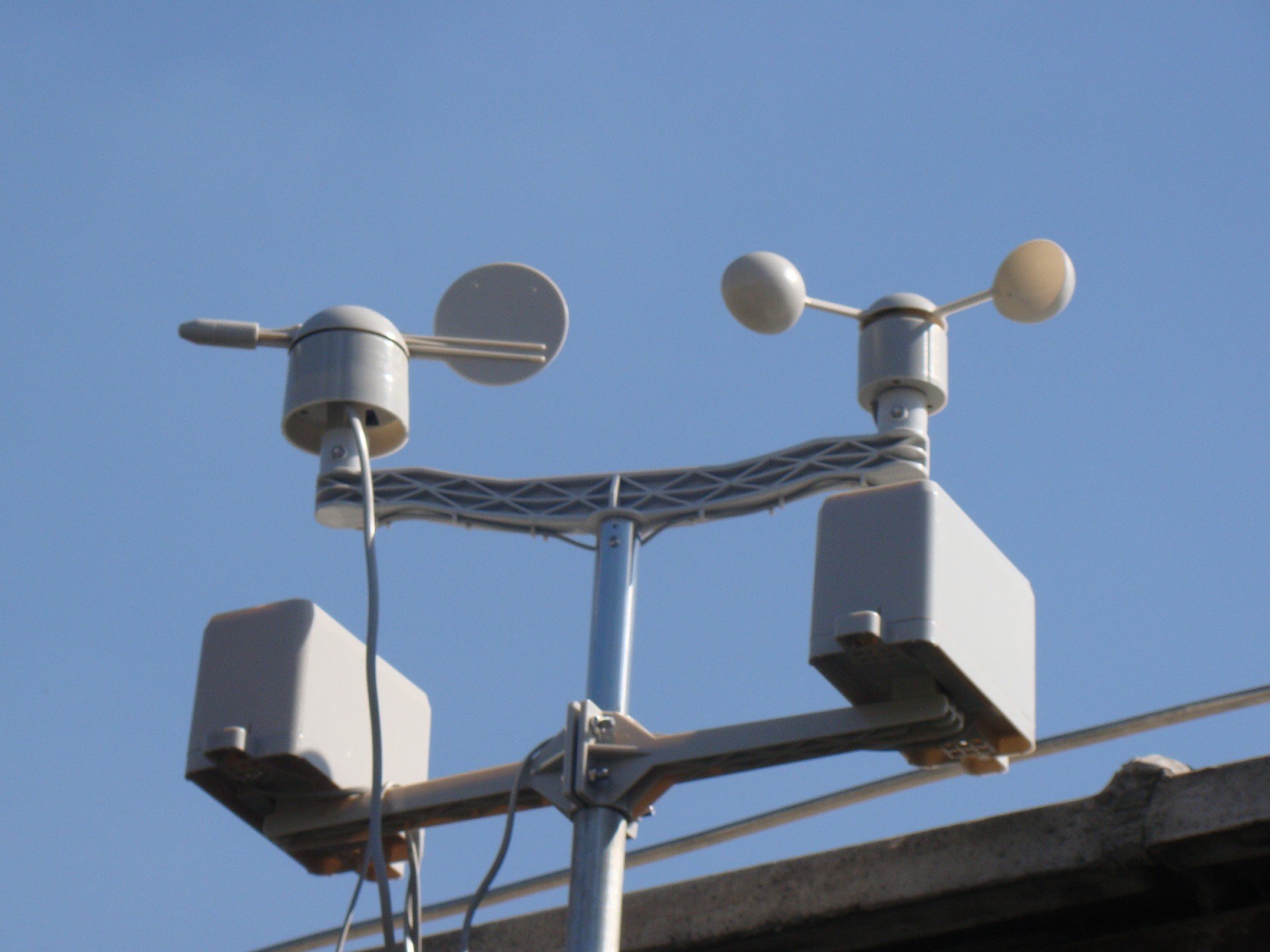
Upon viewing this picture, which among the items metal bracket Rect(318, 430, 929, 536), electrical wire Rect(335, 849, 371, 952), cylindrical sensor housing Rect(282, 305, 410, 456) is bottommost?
electrical wire Rect(335, 849, 371, 952)

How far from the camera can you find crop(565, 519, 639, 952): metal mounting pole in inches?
110

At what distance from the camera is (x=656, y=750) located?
2.95m

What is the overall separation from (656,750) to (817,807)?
3.29 feet

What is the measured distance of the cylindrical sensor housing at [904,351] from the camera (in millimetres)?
3395

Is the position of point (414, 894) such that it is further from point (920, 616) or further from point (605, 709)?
point (920, 616)

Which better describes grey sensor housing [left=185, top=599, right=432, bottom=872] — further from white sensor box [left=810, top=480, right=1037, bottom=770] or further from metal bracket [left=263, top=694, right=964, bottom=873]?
white sensor box [left=810, top=480, right=1037, bottom=770]

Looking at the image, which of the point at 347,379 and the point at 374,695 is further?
the point at 347,379

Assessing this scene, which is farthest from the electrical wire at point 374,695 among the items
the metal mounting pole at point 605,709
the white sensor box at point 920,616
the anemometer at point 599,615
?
the white sensor box at point 920,616

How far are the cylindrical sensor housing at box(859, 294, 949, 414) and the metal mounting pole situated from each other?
51 centimetres

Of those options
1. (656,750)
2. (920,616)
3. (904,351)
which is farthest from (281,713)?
(904,351)

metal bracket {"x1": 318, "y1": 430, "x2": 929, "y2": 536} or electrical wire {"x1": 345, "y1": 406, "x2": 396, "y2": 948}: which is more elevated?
metal bracket {"x1": 318, "y1": 430, "x2": 929, "y2": 536}

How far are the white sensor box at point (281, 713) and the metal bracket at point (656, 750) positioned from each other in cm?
21

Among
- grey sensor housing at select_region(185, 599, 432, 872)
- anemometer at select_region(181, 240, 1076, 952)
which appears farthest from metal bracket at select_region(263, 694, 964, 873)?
grey sensor housing at select_region(185, 599, 432, 872)

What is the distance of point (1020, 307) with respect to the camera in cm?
351
